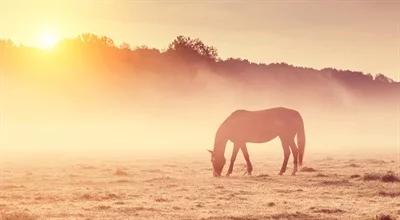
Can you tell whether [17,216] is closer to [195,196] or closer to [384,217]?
[195,196]

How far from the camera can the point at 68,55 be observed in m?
152

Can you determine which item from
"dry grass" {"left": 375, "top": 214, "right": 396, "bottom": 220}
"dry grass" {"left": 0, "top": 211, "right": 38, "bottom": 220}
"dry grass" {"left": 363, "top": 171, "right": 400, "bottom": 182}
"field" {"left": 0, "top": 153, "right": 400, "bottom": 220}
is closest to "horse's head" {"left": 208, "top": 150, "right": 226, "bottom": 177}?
"field" {"left": 0, "top": 153, "right": 400, "bottom": 220}

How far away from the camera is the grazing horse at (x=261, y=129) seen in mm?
37938

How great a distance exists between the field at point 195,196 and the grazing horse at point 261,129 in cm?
207

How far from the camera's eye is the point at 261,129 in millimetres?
38781

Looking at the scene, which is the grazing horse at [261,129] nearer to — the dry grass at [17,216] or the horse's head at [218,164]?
the horse's head at [218,164]

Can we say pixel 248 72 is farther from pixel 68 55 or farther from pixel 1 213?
pixel 1 213

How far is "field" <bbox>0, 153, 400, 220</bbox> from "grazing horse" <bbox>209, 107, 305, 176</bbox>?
207cm

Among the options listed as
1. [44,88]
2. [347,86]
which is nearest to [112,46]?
[44,88]

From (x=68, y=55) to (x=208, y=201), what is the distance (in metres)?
132

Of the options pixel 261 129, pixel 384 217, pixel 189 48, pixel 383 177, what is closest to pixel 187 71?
pixel 189 48

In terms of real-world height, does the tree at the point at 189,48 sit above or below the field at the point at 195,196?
above

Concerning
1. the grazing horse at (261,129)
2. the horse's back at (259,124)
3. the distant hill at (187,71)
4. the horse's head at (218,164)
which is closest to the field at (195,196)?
the horse's head at (218,164)

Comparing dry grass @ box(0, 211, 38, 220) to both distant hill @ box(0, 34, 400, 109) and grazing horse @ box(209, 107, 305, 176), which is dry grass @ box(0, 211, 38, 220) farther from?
distant hill @ box(0, 34, 400, 109)
